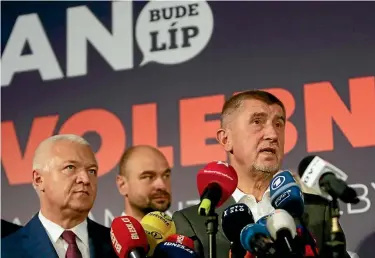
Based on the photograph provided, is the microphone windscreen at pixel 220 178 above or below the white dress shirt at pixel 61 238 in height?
above

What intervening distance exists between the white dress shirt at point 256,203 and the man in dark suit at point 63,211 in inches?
23.0

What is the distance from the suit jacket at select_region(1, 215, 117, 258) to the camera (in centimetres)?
332

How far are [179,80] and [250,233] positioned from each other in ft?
→ 6.74

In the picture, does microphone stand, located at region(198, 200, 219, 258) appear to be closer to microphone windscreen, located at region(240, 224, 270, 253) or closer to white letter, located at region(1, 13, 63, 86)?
microphone windscreen, located at region(240, 224, 270, 253)

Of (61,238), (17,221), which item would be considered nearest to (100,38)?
(17,221)

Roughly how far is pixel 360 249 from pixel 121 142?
1.42 m

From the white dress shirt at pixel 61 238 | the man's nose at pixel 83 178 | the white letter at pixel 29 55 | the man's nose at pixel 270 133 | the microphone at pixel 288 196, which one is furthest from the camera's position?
the white letter at pixel 29 55

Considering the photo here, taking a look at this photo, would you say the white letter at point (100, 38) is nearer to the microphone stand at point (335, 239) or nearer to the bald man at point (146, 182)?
the bald man at point (146, 182)

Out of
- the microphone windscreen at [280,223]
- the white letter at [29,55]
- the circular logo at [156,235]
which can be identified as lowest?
the circular logo at [156,235]

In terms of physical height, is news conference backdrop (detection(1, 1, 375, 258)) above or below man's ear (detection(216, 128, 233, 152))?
above

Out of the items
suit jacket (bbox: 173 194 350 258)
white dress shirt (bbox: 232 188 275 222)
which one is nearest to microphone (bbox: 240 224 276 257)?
suit jacket (bbox: 173 194 350 258)

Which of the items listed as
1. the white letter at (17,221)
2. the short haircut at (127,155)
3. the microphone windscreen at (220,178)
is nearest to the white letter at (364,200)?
the short haircut at (127,155)

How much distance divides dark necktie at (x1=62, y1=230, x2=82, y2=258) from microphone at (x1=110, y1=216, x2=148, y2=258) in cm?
71

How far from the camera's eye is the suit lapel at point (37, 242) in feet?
10.9
